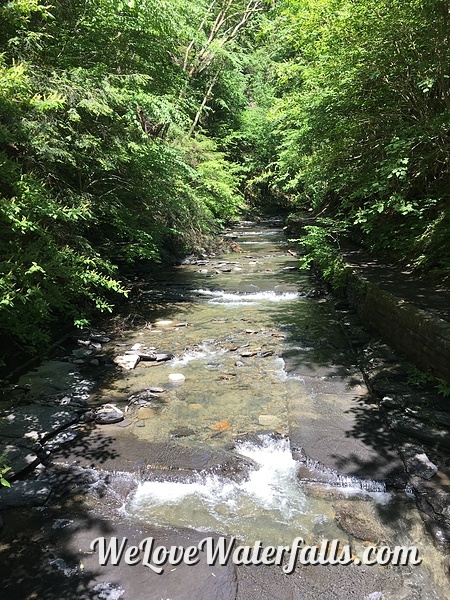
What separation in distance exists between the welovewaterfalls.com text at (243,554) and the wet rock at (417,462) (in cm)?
77

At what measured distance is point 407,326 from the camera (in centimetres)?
530

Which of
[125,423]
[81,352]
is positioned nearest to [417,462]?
[125,423]

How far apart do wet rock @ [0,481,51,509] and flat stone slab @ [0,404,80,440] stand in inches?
25.7

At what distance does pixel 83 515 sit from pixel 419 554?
8.50 ft

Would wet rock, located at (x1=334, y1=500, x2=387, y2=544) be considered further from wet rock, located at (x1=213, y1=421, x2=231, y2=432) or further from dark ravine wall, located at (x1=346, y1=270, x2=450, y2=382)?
dark ravine wall, located at (x1=346, y1=270, x2=450, y2=382)

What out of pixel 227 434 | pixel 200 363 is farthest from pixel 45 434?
pixel 200 363

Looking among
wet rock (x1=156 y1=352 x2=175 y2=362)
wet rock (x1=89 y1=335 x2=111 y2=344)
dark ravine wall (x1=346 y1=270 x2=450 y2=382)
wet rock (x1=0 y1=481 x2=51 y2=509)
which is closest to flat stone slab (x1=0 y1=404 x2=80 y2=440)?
wet rock (x1=0 y1=481 x2=51 y2=509)

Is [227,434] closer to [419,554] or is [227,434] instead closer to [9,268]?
[419,554]

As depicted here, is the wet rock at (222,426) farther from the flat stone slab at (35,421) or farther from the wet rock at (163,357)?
the wet rock at (163,357)

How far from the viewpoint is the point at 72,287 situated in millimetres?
5180

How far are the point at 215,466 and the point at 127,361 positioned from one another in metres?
2.80

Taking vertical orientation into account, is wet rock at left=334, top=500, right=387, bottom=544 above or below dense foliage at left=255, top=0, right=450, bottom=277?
below

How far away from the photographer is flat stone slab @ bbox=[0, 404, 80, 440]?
4.15 meters

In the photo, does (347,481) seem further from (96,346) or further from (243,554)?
(96,346)
